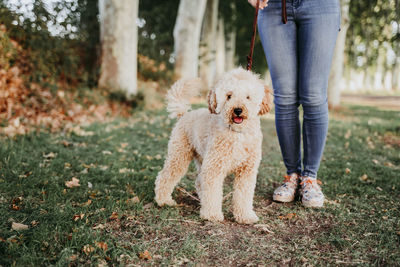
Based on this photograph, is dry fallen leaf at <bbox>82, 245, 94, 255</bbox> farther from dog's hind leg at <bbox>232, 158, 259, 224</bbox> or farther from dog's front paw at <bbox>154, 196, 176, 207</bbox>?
dog's hind leg at <bbox>232, 158, 259, 224</bbox>

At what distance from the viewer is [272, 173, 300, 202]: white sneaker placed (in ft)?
9.84

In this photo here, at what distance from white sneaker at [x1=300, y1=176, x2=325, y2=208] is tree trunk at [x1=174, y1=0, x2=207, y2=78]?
25.2ft

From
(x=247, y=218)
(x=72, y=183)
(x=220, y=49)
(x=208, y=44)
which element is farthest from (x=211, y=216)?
(x=220, y=49)

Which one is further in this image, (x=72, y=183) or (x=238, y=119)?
(x=72, y=183)

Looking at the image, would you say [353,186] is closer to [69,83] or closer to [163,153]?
[163,153]

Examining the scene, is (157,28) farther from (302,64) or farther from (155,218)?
(155,218)

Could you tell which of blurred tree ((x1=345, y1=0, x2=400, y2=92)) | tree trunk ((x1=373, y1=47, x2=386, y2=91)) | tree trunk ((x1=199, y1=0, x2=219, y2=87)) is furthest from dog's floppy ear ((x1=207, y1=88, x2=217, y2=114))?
tree trunk ((x1=373, y1=47, x2=386, y2=91))

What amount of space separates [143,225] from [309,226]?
1.36 meters

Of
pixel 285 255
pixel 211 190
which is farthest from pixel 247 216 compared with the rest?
pixel 285 255

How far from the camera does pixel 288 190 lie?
3.04 metres

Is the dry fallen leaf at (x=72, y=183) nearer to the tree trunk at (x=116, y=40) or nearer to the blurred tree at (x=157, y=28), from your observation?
the tree trunk at (x=116, y=40)

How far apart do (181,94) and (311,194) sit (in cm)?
156

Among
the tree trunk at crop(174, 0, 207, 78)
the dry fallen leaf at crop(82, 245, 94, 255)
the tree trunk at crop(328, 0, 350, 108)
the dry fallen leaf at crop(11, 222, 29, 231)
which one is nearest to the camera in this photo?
the dry fallen leaf at crop(82, 245, 94, 255)

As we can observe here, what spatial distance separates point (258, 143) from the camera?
8.33 ft
